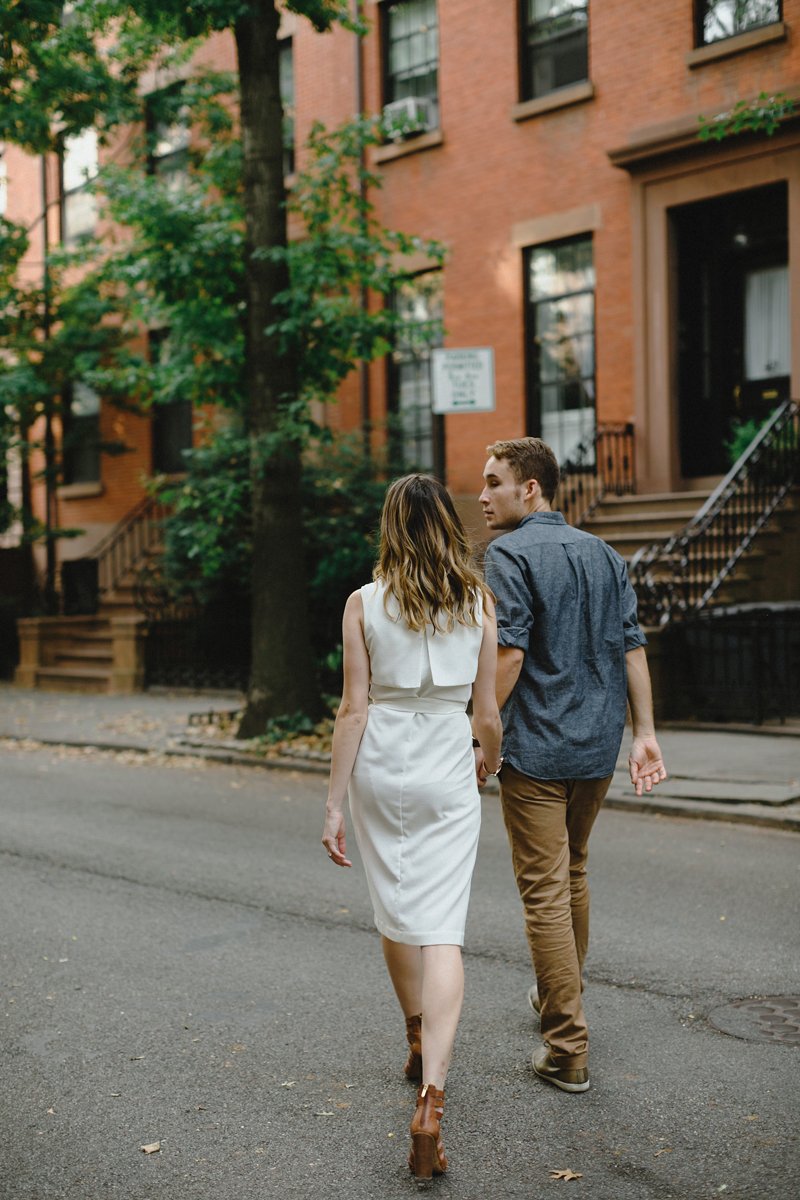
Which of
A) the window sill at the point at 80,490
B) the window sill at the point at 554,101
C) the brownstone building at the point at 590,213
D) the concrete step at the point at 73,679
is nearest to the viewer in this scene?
the brownstone building at the point at 590,213

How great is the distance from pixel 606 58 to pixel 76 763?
10.4 m

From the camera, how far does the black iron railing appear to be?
1611 cm

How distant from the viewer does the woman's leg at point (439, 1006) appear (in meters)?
3.73

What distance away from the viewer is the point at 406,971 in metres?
4.07

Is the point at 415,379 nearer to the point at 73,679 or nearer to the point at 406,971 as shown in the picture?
the point at 73,679

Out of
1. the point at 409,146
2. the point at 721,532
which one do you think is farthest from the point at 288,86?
the point at 721,532

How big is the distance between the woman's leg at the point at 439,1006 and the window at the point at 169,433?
19092mm

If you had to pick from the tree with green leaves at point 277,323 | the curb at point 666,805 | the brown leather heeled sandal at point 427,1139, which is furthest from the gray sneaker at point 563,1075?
the tree with green leaves at point 277,323

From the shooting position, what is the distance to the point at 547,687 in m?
4.37

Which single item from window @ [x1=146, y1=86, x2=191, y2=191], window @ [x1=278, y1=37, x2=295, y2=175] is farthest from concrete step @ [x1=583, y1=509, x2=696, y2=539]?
window @ [x1=146, y1=86, x2=191, y2=191]

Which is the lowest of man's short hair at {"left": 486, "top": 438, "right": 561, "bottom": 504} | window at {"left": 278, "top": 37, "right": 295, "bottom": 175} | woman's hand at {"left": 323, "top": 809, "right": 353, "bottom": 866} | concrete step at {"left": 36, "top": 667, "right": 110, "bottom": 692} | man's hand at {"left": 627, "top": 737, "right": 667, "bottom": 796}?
concrete step at {"left": 36, "top": 667, "right": 110, "bottom": 692}

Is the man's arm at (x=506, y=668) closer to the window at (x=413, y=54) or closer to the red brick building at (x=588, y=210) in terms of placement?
the red brick building at (x=588, y=210)

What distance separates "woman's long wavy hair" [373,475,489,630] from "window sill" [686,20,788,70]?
12.9 m

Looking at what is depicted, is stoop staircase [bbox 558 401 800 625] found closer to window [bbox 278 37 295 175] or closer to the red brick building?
the red brick building
